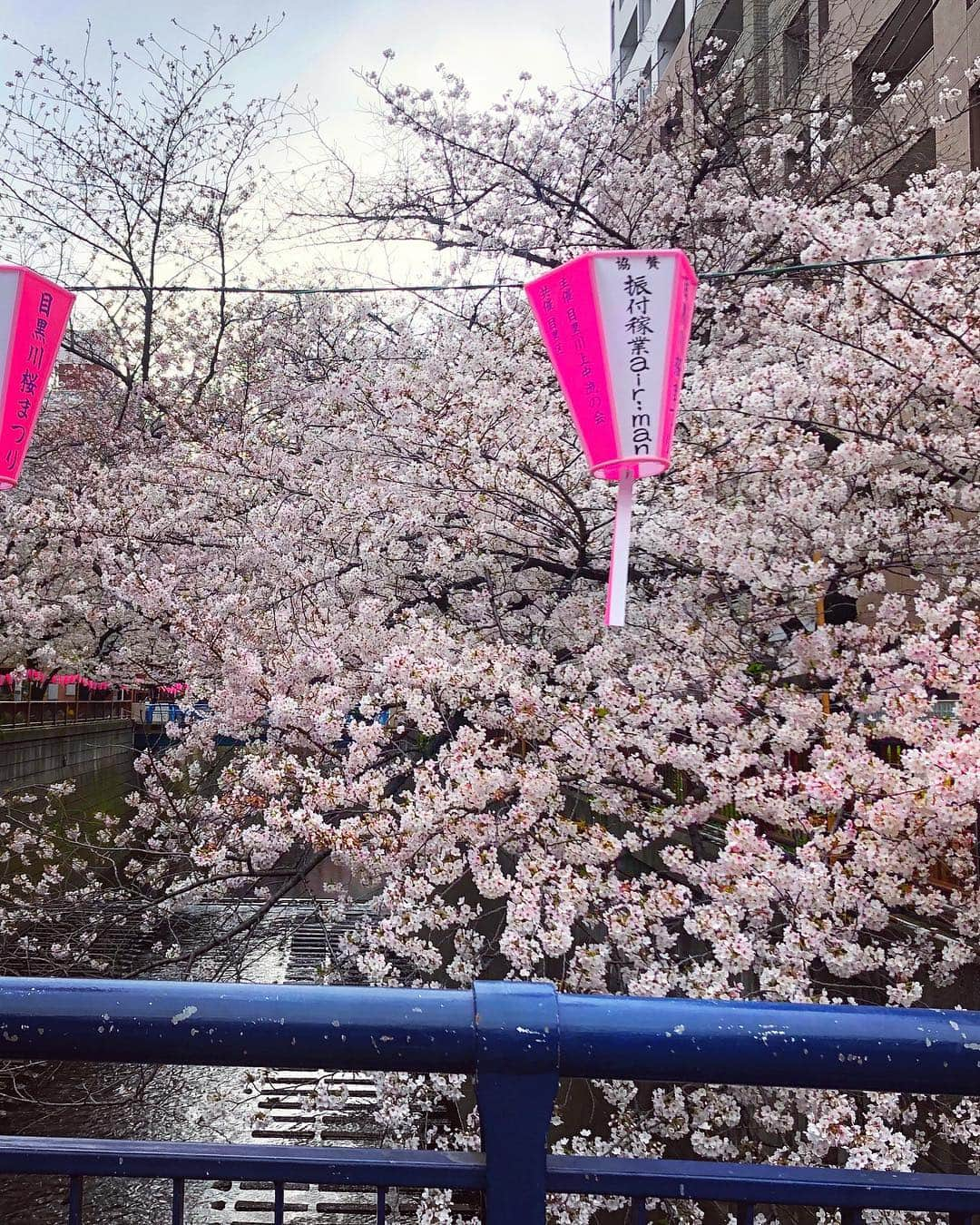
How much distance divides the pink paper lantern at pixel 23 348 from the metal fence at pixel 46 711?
49.6 feet

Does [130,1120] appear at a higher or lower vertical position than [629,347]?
lower

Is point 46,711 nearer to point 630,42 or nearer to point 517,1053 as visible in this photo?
point 517,1053

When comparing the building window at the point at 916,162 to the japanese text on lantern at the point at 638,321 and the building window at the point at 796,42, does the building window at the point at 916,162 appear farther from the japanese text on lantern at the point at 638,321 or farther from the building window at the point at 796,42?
the japanese text on lantern at the point at 638,321

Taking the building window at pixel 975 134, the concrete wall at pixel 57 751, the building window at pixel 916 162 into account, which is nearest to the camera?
the building window at pixel 975 134

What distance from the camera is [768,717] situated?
4574mm

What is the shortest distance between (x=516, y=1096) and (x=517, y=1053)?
67mm

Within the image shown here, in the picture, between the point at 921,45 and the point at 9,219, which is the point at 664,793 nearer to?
the point at 9,219

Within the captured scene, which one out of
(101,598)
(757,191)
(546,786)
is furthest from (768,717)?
(101,598)

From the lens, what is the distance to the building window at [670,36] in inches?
829

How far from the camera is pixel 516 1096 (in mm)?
1194

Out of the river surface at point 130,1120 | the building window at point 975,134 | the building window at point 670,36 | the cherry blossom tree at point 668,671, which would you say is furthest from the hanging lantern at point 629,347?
the building window at point 670,36

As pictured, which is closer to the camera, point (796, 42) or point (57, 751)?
point (796, 42)

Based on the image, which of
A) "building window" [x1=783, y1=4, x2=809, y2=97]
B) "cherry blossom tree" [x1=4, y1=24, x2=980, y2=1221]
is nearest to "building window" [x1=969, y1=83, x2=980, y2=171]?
"building window" [x1=783, y1=4, x2=809, y2=97]

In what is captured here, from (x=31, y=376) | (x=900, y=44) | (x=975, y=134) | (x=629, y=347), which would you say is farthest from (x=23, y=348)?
(x=900, y=44)
